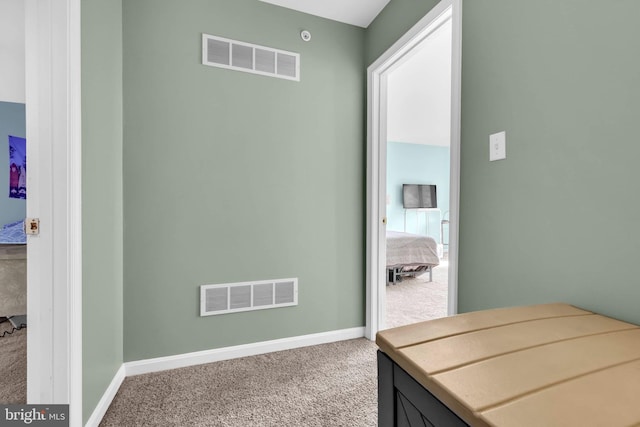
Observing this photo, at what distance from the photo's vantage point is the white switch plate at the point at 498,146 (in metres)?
1.28

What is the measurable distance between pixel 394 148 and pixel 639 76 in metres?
5.91

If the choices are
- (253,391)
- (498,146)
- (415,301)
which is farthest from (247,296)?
(415,301)

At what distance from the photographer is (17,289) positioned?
91.9 inches

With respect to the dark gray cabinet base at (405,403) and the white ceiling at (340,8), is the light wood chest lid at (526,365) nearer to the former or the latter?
the dark gray cabinet base at (405,403)

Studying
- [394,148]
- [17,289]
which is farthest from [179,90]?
[394,148]

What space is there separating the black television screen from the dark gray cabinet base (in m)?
6.19

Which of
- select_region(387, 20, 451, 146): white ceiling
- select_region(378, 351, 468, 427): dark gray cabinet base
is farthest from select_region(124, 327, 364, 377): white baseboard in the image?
select_region(387, 20, 451, 146): white ceiling

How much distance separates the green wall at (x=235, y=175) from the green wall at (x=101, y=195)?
12cm

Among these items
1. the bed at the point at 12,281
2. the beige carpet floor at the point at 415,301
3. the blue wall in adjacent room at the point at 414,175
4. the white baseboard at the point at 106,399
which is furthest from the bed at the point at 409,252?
the bed at the point at 12,281

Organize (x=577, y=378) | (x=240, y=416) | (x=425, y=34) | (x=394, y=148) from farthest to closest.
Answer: (x=394, y=148) < (x=425, y=34) < (x=240, y=416) < (x=577, y=378)

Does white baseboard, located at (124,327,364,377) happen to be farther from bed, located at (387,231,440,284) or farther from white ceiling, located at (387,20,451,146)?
white ceiling, located at (387,20,451,146)

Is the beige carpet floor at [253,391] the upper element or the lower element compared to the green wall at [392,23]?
lower

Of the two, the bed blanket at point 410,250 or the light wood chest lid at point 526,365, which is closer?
the light wood chest lid at point 526,365

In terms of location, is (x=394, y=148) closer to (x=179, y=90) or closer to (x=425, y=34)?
(x=425, y=34)
